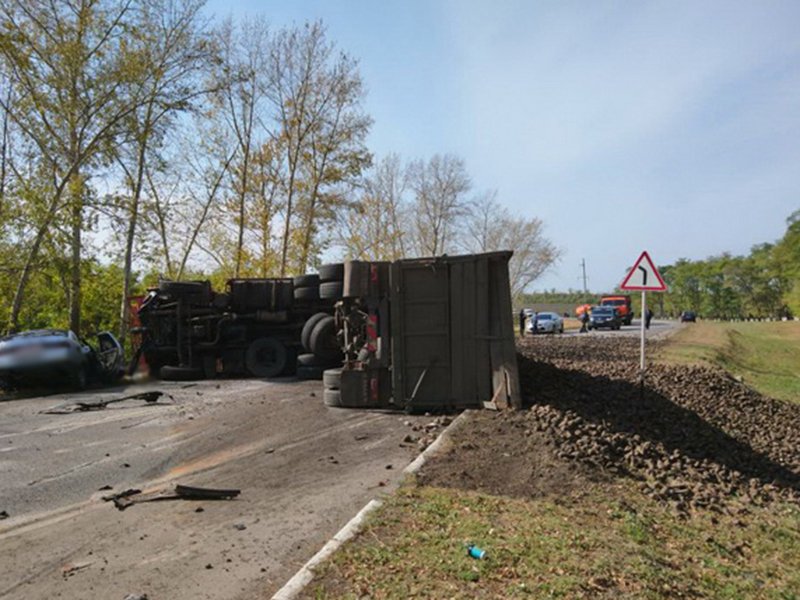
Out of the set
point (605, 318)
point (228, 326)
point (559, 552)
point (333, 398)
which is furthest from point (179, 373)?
point (605, 318)

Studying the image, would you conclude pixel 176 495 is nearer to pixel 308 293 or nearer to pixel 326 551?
pixel 326 551

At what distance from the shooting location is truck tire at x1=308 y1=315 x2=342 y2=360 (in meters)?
13.9

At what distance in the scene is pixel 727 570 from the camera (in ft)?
14.7

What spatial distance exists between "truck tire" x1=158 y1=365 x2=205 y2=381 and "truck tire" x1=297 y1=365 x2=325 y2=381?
3.21 m

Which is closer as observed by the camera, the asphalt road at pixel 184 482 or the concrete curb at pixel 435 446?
the asphalt road at pixel 184 482

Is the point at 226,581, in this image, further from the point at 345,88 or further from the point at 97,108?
the point at 345,88

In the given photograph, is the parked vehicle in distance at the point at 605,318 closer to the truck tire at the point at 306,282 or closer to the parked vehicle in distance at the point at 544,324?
the parked vehicle in distance at the point at 544,324

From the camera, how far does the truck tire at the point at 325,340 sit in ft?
45.6

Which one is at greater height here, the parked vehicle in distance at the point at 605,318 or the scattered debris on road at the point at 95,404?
the parked vehicle in distance at the point at 605,318

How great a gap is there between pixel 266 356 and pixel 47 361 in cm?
497

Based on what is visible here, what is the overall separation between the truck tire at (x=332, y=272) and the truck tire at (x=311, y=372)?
106 inches

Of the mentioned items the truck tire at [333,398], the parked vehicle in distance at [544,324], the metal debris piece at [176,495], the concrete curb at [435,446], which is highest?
the parked vehicle in distance at [544,324]

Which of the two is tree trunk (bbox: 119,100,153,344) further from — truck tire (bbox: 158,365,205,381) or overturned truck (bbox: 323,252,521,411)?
overturned truck (bbox: 323,252,521,411)

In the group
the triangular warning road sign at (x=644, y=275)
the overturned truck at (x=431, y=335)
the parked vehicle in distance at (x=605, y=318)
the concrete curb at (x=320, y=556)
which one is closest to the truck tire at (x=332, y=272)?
the overturned truck at (x=431, y=335)
